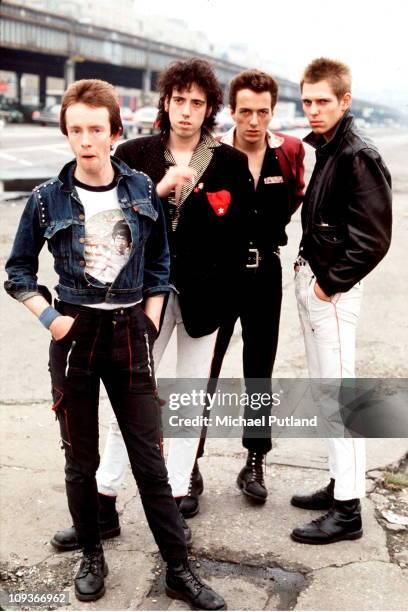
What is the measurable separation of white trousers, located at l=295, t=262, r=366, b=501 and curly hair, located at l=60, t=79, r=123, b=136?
1.17 m

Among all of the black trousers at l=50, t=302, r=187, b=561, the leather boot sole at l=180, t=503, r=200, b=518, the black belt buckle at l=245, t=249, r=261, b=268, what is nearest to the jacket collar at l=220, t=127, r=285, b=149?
the black belt buckle at l=245, t=249, r=261, b=268

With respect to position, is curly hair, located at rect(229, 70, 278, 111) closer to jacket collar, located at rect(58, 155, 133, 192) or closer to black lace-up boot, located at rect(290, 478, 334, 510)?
jacket collar, located at rect(58, 155, 133, 192)

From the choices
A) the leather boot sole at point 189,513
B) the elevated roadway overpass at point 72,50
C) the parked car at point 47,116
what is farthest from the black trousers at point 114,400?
the elevated roadway overpass at point 72,50

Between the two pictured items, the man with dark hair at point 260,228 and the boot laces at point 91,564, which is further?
the man with dark hair at point 260,228

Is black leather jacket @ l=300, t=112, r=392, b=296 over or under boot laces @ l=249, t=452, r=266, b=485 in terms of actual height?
over

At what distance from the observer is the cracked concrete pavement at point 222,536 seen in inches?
106

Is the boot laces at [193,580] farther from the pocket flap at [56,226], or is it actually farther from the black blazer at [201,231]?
the pocket flap at [56,226]

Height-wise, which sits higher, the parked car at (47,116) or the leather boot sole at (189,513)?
the parked car at (47,116)

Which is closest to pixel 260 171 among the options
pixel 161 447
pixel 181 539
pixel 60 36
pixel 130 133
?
pixel 161 447

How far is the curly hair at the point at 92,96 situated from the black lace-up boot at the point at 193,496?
5.72 ft

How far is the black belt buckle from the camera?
10.8ft

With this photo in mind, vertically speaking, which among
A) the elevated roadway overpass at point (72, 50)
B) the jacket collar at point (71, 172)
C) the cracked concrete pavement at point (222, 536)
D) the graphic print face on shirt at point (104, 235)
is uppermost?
the elevated roadway overpass at point (72, 50)

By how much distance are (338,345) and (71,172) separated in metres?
1.35

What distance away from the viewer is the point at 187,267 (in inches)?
117
